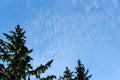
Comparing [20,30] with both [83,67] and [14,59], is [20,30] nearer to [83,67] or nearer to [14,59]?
[14,59]

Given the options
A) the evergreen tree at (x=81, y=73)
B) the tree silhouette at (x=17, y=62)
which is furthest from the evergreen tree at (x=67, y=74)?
the tree silhouette at (x=17, y=62)

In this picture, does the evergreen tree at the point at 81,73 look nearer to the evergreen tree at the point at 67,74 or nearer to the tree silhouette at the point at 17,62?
the evergreen tree at the point at 67,74

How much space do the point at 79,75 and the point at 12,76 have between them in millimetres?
16852

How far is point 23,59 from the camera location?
23.3 meters

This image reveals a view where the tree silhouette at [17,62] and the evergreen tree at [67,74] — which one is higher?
the evergreen tree at [67,74]

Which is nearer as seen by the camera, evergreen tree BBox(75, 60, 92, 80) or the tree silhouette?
the tree silhouette

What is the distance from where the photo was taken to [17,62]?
23.0m

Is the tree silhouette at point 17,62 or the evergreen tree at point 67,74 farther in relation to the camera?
the evergreen tree at point 67,74

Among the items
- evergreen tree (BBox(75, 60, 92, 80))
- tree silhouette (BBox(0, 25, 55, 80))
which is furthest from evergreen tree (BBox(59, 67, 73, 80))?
tree silhouette (BBox(0, 25, 55, 80))

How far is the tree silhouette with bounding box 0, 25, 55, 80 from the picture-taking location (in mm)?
22250

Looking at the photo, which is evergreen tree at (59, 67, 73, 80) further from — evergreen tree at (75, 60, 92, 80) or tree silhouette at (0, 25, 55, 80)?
tree silhouette at (0, 25, 55, 80)

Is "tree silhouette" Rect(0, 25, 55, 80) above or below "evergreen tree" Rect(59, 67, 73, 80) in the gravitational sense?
below

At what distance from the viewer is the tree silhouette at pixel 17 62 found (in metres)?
22.2

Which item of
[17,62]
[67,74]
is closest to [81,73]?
[67,74]
